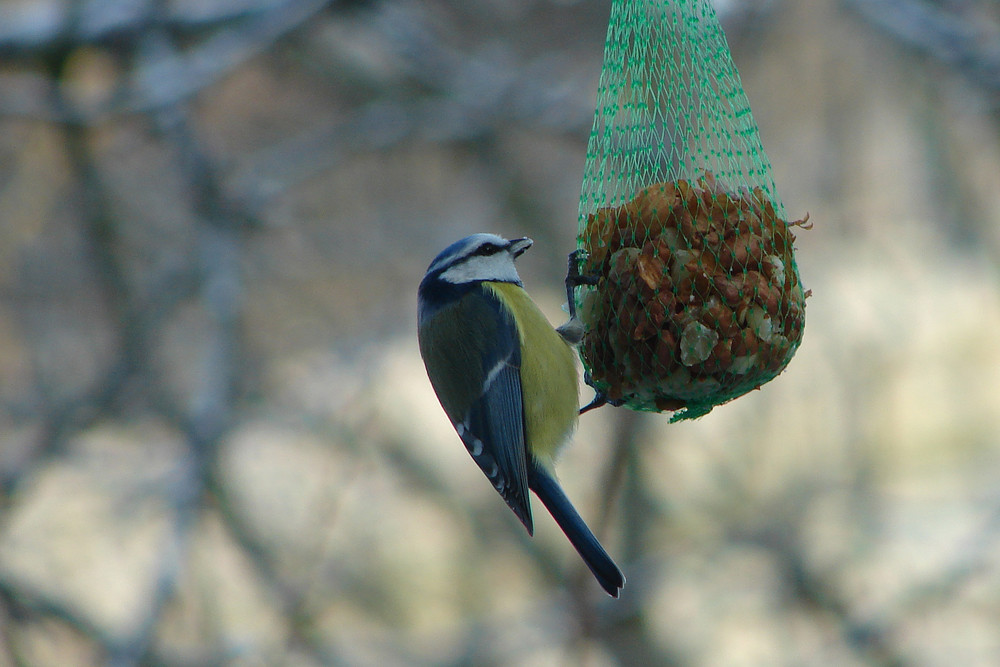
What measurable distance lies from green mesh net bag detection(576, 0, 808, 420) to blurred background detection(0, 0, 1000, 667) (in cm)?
175

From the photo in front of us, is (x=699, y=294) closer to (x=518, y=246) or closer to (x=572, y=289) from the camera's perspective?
(x=572, y=289)

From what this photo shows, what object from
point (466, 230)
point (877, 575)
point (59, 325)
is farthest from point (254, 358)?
point (877, 575)

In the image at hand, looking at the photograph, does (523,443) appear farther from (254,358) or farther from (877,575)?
(877,575)

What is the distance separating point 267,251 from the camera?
5031mm

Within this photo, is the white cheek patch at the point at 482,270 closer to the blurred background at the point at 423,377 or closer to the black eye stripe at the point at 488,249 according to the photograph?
the black eye stripe at the point at 488,249

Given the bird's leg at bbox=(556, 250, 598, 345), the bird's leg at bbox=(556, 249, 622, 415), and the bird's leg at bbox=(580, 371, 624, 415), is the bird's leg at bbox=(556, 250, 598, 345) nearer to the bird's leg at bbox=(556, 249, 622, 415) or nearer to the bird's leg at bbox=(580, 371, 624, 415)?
the bird's leg at bbox=(556, 249, 622, 415)

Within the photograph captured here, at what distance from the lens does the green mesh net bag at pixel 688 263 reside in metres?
1.77

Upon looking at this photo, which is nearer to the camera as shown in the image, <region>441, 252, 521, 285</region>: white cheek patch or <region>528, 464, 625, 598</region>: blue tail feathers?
<region>528, 464, 625, 598</region>: blue tail feathers

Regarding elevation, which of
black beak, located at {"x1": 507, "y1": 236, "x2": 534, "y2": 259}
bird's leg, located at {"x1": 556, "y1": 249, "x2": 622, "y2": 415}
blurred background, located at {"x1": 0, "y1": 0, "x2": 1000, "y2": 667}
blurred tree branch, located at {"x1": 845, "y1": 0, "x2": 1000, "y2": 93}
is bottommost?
blurred background, located at {"x1": 0, "y1": 0, "x2": 1000, "y2": 667}

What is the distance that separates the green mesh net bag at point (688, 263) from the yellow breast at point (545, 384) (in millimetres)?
105

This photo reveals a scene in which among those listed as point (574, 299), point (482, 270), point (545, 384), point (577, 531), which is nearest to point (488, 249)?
point (482, 270)

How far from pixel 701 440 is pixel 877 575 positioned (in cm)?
127

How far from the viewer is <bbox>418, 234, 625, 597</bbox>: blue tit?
82.7 inches

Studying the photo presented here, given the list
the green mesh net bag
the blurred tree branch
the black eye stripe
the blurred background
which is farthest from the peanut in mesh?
the blurred background
